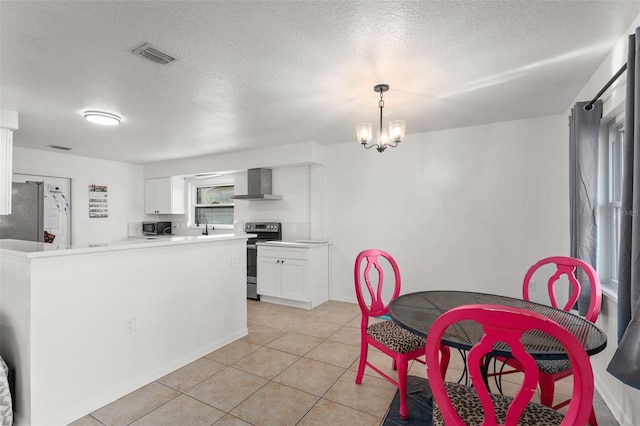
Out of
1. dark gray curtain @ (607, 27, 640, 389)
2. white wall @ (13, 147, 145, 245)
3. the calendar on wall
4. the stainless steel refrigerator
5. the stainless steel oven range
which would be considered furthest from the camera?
the calendar on wall

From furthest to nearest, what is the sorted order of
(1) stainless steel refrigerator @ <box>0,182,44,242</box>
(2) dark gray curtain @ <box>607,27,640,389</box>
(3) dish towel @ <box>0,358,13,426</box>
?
(1) stainless steel refrigerator @ <box>0,182,44,242</box> → (3) dish towel @ <box>0,358,13,426</box> → (2) dark gray curtain @ <box>607,27,640,389</box>

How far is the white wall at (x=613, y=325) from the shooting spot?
5.82ft

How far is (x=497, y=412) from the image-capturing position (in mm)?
1334

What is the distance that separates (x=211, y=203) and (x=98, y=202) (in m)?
2.00

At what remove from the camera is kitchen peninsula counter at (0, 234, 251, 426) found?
6.04 feet

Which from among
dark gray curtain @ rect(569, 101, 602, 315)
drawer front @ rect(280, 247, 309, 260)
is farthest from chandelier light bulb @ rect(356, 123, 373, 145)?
drawer front @ rect(280, 247, 309, 260)

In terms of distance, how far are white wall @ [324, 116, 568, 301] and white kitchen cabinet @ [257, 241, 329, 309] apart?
27 cm

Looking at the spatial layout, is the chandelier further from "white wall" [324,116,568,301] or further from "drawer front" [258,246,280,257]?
"drawer front" [258,246,280,257]

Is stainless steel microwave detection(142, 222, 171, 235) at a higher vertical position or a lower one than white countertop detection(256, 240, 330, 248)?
higher

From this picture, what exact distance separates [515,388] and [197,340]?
8.64 ft

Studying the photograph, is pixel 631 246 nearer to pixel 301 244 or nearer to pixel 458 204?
pixel 458 204

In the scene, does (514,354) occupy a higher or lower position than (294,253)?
higher

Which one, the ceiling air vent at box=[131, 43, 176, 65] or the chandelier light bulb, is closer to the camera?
the ceiling air vent at box=[131, 43, 176, 65]

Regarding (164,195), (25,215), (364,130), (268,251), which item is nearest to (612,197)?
(364,130)
